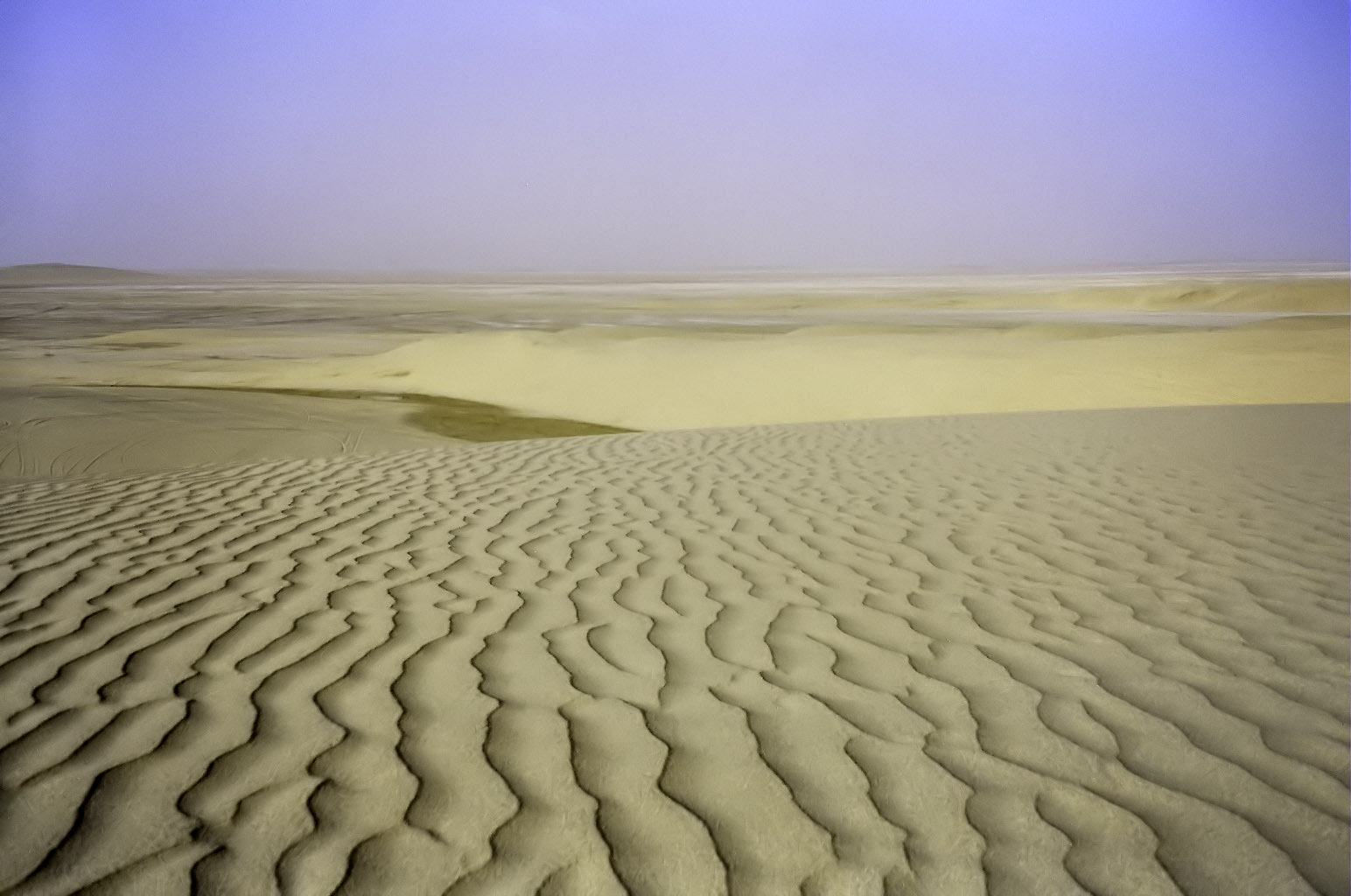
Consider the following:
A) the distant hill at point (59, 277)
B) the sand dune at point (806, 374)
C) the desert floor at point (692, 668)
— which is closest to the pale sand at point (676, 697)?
the desert floor at point (692, 668)

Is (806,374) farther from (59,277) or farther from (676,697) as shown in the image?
(59,277)

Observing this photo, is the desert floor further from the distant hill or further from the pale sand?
the distant hill

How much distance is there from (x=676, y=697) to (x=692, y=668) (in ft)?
0.79

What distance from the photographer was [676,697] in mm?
2893

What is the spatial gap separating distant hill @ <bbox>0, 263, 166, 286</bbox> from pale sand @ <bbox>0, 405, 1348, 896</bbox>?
312 feet

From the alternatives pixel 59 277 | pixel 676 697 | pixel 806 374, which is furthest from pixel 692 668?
pixel 59 277

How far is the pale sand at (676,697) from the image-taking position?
211cm

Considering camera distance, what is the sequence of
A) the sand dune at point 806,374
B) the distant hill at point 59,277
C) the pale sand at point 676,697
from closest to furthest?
the pale sand at point 676,697 → the sand dune at point 806,374 → the distant hill at point 59,277

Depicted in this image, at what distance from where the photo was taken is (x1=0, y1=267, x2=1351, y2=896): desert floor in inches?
83.9

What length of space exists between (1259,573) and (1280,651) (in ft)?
3.56

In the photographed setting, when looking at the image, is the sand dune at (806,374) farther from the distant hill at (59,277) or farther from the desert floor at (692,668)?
the distant hill at (59,277)

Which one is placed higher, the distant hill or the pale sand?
the pale sand

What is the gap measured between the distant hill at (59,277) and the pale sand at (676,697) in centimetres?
9502

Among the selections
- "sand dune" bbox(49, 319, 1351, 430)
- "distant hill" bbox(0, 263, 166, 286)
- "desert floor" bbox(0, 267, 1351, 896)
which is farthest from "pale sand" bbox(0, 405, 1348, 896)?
"distant hill" bbox(0, 263, 166, 286)
